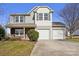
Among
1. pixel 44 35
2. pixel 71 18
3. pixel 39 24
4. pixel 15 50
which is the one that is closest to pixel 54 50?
pixel 15 50

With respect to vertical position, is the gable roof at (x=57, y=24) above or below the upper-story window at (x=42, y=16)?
below

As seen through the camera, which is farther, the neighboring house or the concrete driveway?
the neighboring house

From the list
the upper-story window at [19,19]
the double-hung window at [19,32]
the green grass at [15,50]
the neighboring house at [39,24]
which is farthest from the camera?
the upper-story window at [19,19]

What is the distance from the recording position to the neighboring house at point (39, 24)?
2978 cm

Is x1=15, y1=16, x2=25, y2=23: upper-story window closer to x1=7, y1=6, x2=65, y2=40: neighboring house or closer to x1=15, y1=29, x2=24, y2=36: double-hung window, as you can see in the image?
x1=7, y1=6, x2=65, y2=40: neighboring house

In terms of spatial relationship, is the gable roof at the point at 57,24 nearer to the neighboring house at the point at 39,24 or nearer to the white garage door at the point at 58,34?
the neighboring house at the point at 39,24

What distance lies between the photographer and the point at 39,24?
30875mm

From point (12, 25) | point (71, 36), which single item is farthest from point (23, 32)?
point (71, 36)

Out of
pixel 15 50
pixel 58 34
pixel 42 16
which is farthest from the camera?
pixel 42 16

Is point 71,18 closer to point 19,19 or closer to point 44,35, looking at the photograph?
point 44,35

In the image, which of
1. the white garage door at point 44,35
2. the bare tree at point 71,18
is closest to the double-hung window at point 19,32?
the white garage door at point 44,35

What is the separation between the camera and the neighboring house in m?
29.8

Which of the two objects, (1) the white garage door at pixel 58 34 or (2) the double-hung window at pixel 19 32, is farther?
(2) the double-hung window at pixel 19 32

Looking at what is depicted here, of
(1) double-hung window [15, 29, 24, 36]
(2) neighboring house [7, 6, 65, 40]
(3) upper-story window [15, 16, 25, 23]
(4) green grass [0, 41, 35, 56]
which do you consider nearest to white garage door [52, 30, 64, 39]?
(2) neighboring house [7, 6, 65, 40]
